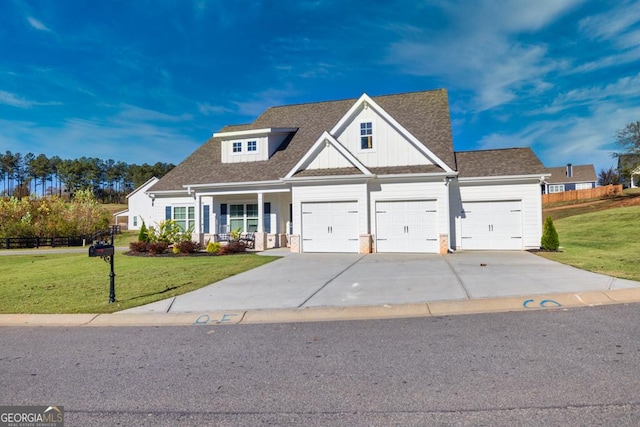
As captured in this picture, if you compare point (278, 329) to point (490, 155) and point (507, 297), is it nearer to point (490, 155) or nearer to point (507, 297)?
point (507, 297)

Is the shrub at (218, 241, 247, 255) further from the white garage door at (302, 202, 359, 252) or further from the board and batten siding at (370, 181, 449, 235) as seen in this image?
the board and batten siding at (370, 181, 449, 235)

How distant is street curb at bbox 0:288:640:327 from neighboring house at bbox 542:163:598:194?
62.6 m

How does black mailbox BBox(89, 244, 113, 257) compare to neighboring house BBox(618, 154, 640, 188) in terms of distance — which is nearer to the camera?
black mailbox BBox(89, 244, 113, 257)

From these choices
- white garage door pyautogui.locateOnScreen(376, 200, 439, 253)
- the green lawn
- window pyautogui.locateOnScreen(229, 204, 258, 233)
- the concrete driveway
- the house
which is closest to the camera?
the concrete driveway

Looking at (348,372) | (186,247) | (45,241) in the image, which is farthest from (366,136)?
(45,241)

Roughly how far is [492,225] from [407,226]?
14.0 ft

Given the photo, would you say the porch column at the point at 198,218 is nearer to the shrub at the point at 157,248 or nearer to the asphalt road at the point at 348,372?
the shrub at the point at 157,248

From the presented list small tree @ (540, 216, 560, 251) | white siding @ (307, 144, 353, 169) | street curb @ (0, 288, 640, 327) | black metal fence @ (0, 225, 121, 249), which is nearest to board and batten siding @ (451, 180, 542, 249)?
small tree @ (540, 216, 560, 251)

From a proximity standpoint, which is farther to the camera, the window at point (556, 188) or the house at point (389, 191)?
the window at point (556, 188)

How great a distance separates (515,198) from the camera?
747 inches

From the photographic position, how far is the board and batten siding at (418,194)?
17.9 metres

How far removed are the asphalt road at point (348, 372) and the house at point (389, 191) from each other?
11355mm

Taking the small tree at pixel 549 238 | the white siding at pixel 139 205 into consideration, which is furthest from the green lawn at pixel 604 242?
the white siding at pixel 139 205

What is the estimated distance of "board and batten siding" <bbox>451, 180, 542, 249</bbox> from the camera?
1875 centimetres
